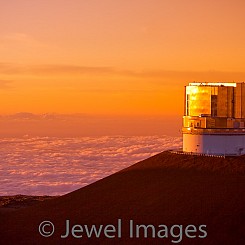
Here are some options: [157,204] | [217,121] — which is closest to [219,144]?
[217,121]

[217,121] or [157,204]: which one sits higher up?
[217,121]

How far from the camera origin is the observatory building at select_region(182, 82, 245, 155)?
39.5 metres

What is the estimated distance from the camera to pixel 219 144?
3944 cm

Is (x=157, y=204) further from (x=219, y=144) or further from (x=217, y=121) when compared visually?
(x=217, y=121)

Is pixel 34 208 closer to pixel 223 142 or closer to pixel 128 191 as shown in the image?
pixel 128 191

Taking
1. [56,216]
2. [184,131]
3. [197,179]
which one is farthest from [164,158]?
[56,216]

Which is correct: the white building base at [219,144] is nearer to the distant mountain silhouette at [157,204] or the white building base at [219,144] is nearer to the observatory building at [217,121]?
the observatory building at [217,121]

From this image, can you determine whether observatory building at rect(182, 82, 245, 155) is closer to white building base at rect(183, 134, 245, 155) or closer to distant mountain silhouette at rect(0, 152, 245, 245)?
white building base at rect(183, 134, 245, 155)

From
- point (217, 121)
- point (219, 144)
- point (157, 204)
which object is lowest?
point (157, 204)

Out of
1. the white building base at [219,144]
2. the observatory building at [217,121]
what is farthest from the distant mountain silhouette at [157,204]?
the observatory building at [217,121]

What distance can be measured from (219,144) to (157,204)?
9.25 meters

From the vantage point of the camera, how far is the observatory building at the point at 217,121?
1556 inches

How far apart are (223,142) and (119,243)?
44.0 feet

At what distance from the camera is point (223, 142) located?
39.4m
